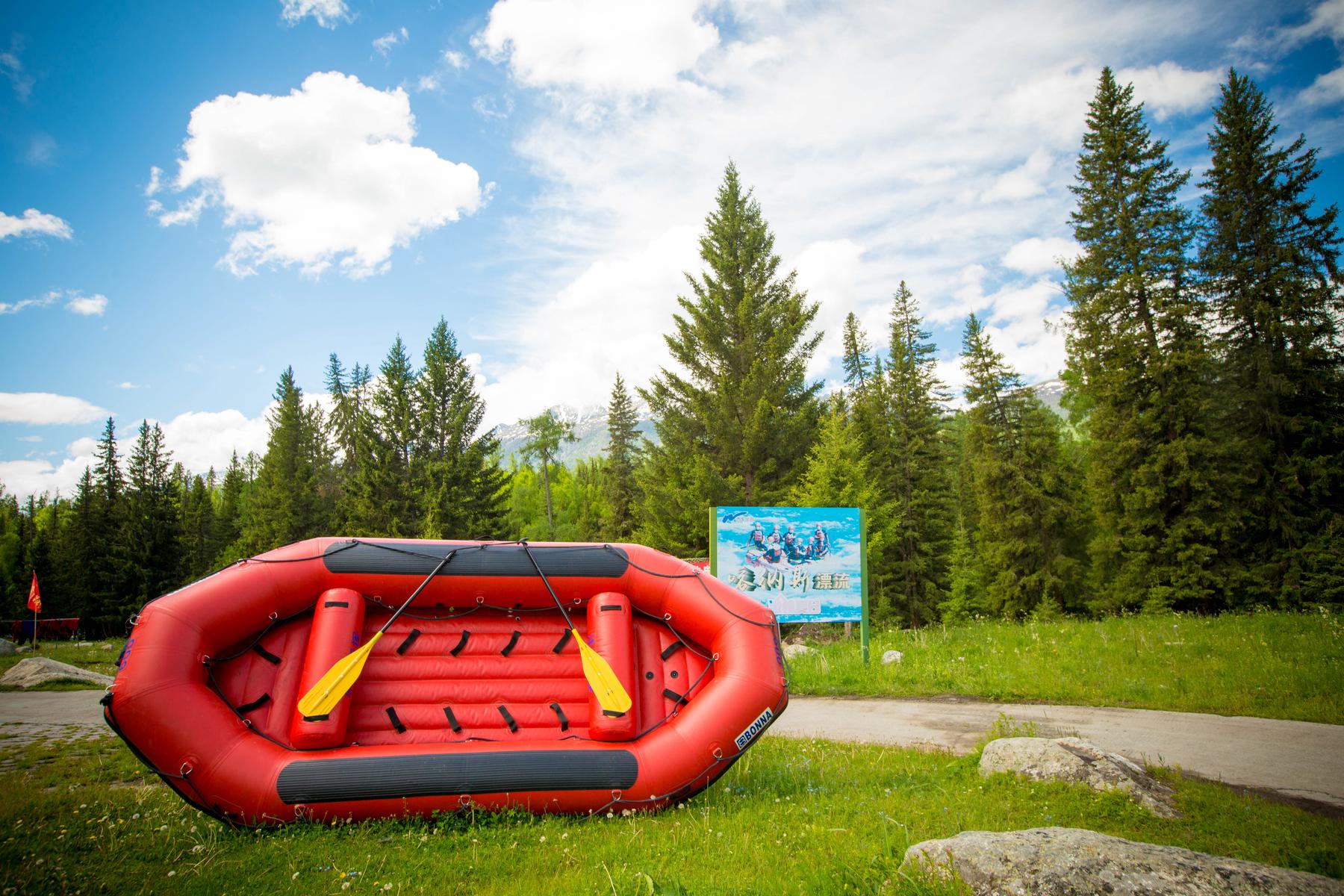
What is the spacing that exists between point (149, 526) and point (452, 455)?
72.7 feet

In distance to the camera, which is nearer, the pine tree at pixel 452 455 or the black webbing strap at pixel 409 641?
the black webbing strap at pixel 409 641

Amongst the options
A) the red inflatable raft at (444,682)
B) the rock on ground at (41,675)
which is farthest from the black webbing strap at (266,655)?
the rock on ground at (41,675)

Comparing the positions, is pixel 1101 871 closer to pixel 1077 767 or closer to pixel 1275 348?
pixel 1077 767

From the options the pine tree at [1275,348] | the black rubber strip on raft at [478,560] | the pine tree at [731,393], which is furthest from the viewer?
the pine tree at [731,393]

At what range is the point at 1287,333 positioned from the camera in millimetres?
19641

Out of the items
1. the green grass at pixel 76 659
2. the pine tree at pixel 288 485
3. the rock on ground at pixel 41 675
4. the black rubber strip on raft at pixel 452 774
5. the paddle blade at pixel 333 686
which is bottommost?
the green grass at pixel 76 659

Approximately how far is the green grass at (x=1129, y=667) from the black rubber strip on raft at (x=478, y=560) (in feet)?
19.0

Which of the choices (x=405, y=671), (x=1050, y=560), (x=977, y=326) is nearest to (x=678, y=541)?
(x=1050, y=560)

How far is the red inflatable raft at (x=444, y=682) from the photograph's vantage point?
15.9 ft

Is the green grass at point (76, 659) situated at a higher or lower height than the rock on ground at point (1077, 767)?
lower

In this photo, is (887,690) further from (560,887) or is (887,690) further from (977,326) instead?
(977,326)

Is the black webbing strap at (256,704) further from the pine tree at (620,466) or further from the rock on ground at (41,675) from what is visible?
the pine tree at (620,466)

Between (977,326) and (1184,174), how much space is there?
9381 millimetres

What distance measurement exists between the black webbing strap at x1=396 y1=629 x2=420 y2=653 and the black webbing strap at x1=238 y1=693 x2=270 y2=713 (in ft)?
3.52
